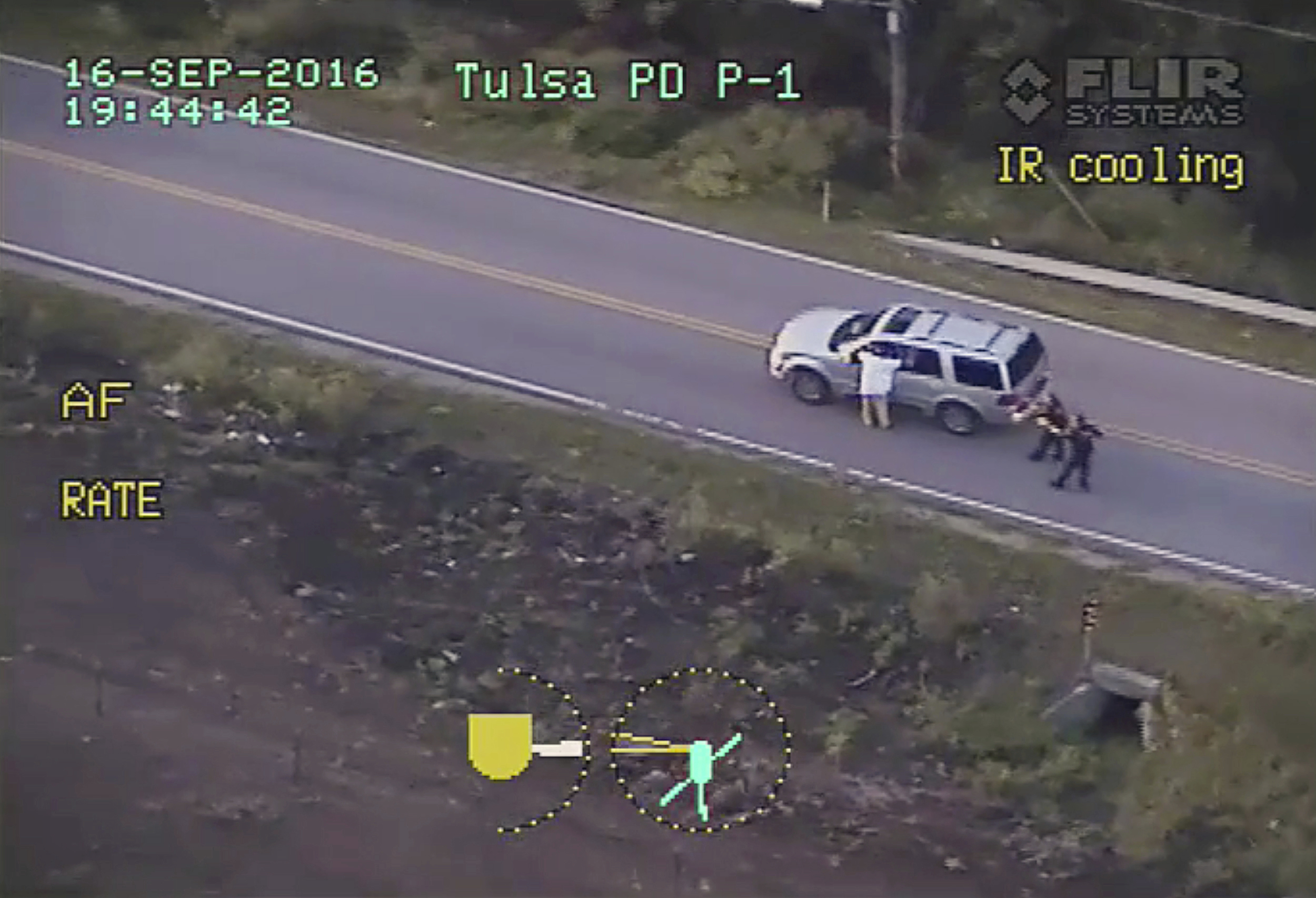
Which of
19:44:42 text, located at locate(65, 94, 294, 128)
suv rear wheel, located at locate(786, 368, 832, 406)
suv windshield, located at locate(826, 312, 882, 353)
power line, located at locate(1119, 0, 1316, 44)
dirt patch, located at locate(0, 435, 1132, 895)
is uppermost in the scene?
power line, located at locate(1119, 0, 1316, 44)

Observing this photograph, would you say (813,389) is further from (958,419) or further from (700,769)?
(700,769)

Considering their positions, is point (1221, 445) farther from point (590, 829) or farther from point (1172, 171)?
point (590, 829)

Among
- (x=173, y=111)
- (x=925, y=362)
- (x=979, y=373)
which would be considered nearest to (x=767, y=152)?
(x=925, y=362)

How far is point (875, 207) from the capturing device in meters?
6.62

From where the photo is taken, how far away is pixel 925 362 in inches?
246

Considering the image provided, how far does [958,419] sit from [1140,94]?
3.65 ft

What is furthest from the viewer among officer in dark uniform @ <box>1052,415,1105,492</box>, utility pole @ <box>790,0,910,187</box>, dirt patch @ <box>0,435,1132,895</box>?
utility pole @ <box>790,0,910,187</box>

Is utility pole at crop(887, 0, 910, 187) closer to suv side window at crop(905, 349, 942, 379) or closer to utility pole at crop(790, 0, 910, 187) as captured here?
utility pole at crop(790, 0, 910, 187)

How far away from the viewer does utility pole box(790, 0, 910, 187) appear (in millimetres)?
6668

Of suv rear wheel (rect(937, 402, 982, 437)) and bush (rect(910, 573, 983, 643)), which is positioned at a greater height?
suv rear wheel (rect(937, 402, 982, 437))
